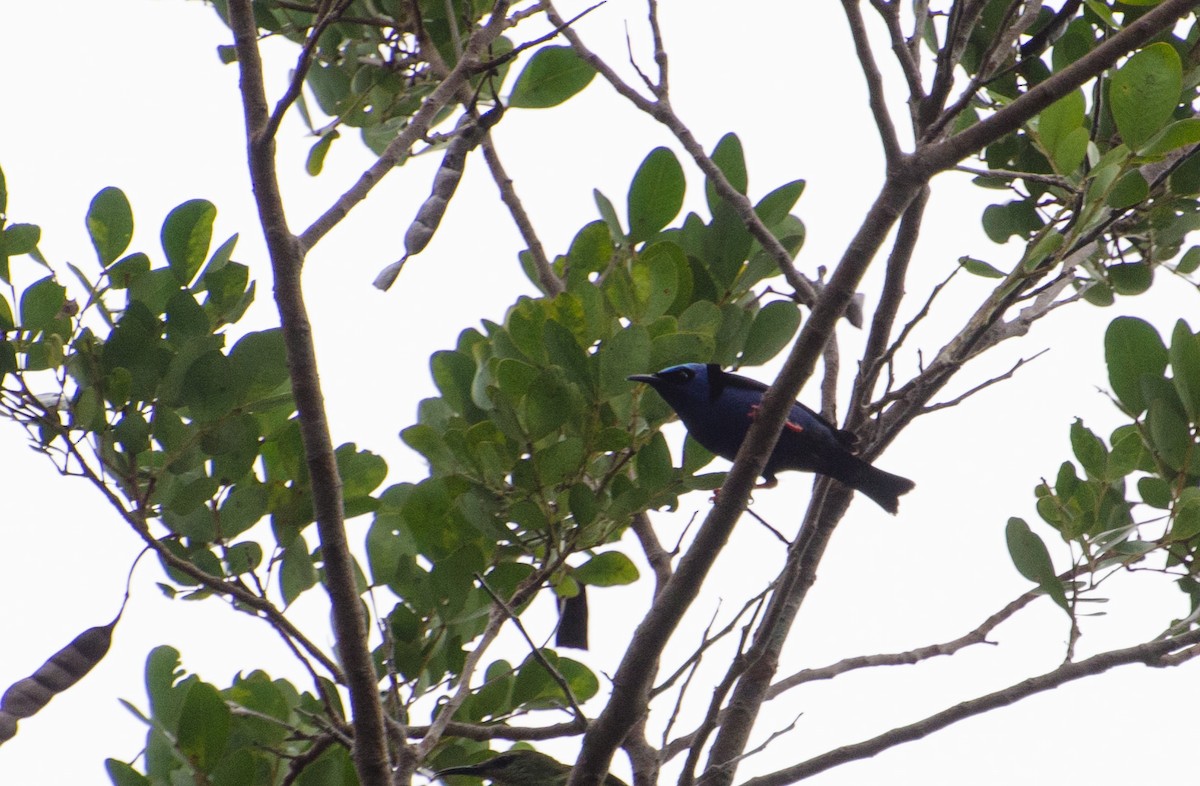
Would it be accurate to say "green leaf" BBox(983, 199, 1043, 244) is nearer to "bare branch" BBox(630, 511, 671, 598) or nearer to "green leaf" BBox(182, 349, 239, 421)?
"bare branch" BBox(630, 511, 671, 598)

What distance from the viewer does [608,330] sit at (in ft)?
11.1

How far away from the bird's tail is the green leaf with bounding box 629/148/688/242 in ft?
4.06

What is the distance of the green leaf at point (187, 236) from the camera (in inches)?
129

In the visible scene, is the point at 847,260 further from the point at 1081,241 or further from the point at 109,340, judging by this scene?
the point at 109,340

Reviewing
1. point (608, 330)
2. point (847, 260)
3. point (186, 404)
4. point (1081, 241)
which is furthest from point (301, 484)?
point (1081, 241)

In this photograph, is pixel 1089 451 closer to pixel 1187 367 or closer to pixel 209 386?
pixel 1187 367

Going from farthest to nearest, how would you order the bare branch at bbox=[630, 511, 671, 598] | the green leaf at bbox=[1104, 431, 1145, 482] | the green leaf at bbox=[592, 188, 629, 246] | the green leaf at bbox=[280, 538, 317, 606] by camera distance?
the bare branch at bbox=[630, 511, 671, 598], the green leaf at bbox=[592, 188, 629, 246], the green leaf at bbox=[1104, 431, 1145, 482], the green leaf at bbox=[280, 538, 317, 606]

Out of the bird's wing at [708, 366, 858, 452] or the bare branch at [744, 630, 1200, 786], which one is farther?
the bird's wing at [708, 366, 858, 452]

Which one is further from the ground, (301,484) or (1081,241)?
(1081,241)

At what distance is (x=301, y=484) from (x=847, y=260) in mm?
1531

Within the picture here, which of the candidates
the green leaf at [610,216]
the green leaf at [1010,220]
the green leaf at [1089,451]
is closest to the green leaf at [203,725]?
the green leaf at [610,216]

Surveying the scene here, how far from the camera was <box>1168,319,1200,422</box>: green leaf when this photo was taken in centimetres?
A: 337

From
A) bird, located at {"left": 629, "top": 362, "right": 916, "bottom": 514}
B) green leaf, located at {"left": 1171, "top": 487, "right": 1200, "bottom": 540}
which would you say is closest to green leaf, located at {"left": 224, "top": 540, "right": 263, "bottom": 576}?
bird, located at {"left": 629, "top": 362, "right": 916, "bottom": 514}

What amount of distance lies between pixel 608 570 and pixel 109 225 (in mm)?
1620
